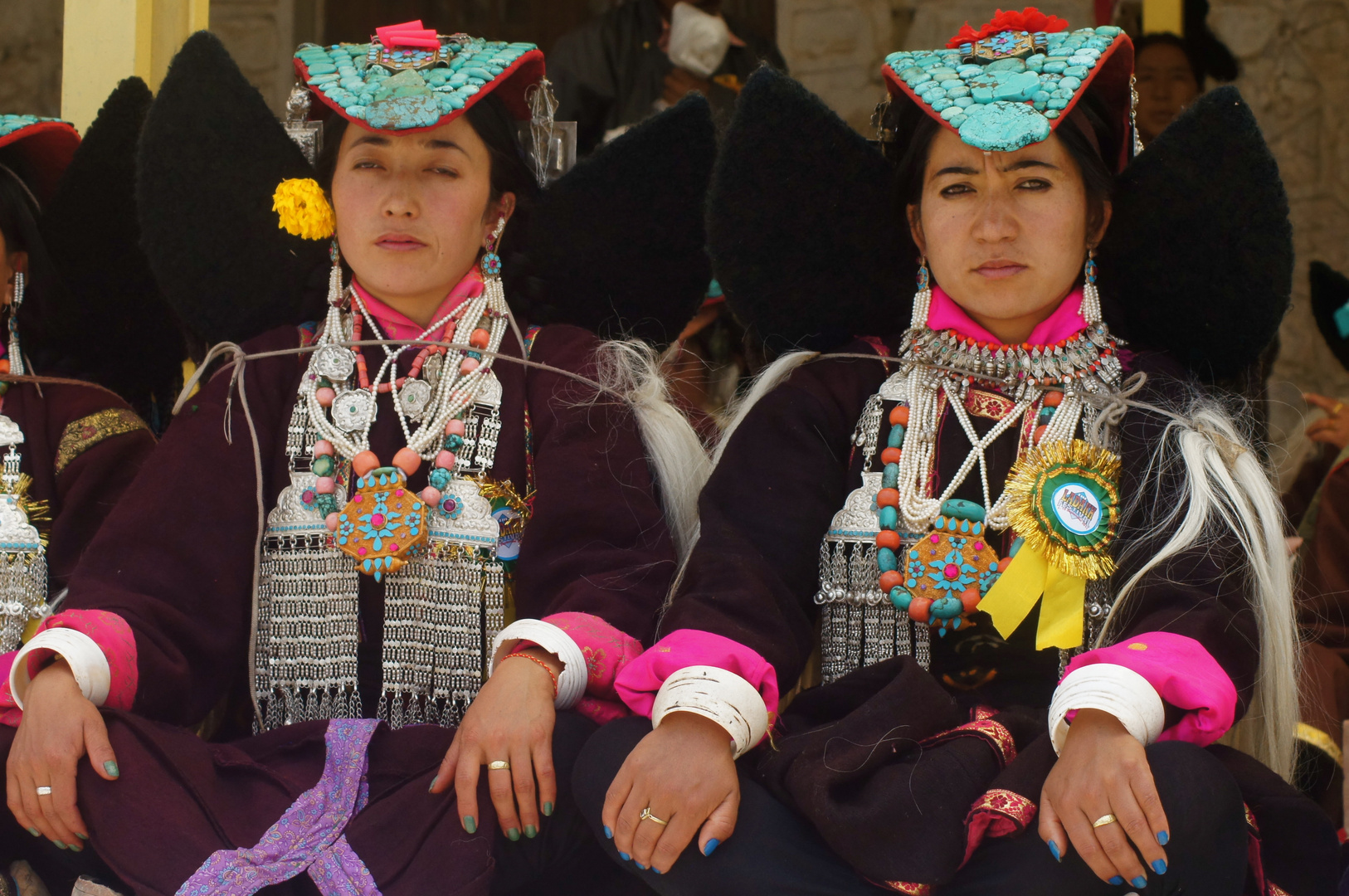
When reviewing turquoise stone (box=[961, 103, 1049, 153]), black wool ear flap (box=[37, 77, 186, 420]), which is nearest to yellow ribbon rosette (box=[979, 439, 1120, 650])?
turquoise stone (box=[961, 103, 1049, 153])

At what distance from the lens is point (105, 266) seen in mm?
3352

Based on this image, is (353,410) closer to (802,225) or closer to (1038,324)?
(802,225)

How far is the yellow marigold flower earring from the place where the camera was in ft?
9.57

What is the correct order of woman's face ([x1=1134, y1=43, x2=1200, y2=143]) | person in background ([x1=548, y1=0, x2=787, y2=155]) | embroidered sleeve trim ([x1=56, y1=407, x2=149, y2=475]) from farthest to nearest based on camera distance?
person in background ([x1=548, y1=0, x2=787, y2=155]) < woman's face ([x1=1134, y1=43, x2=1200, y2=143]) < embroidered sleeve trim ([x1=56, y1=407, x2=149, y2=475])

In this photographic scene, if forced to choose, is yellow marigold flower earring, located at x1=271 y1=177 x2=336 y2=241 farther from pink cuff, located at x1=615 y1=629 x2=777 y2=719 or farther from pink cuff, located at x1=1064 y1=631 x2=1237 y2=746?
pink cuff, located at x1=1064 y1=631 x2=1237 y2=746

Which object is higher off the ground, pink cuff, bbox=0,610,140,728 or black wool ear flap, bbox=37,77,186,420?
black wool ear flap, bbox=37,77,186,420

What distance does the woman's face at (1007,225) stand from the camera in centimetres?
266

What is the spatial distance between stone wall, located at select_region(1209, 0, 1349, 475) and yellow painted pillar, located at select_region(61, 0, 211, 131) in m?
3.47

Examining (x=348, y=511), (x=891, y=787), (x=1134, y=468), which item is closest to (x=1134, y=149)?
(x=1134, y=468)

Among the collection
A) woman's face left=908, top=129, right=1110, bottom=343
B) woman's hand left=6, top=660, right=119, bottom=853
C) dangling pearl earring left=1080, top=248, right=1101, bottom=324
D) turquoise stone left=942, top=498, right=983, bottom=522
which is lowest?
woman's hand left=6, top=660, right=119, bottom=853

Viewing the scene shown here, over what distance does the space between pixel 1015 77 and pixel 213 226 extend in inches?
64.6

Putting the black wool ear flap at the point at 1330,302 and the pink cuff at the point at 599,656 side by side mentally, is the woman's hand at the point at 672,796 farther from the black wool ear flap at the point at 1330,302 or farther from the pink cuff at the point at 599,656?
the black wool ear flap at the point at 1330,302

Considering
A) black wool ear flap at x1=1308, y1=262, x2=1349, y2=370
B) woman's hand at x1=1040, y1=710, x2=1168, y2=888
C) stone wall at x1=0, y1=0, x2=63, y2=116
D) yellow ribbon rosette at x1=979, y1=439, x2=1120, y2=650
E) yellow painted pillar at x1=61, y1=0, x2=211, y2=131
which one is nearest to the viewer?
woman's hand at x1=1040, y1=710, x2=1168, y2=888

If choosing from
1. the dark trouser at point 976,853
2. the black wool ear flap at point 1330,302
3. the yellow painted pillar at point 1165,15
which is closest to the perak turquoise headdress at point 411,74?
the dark trouser at point 976,853
